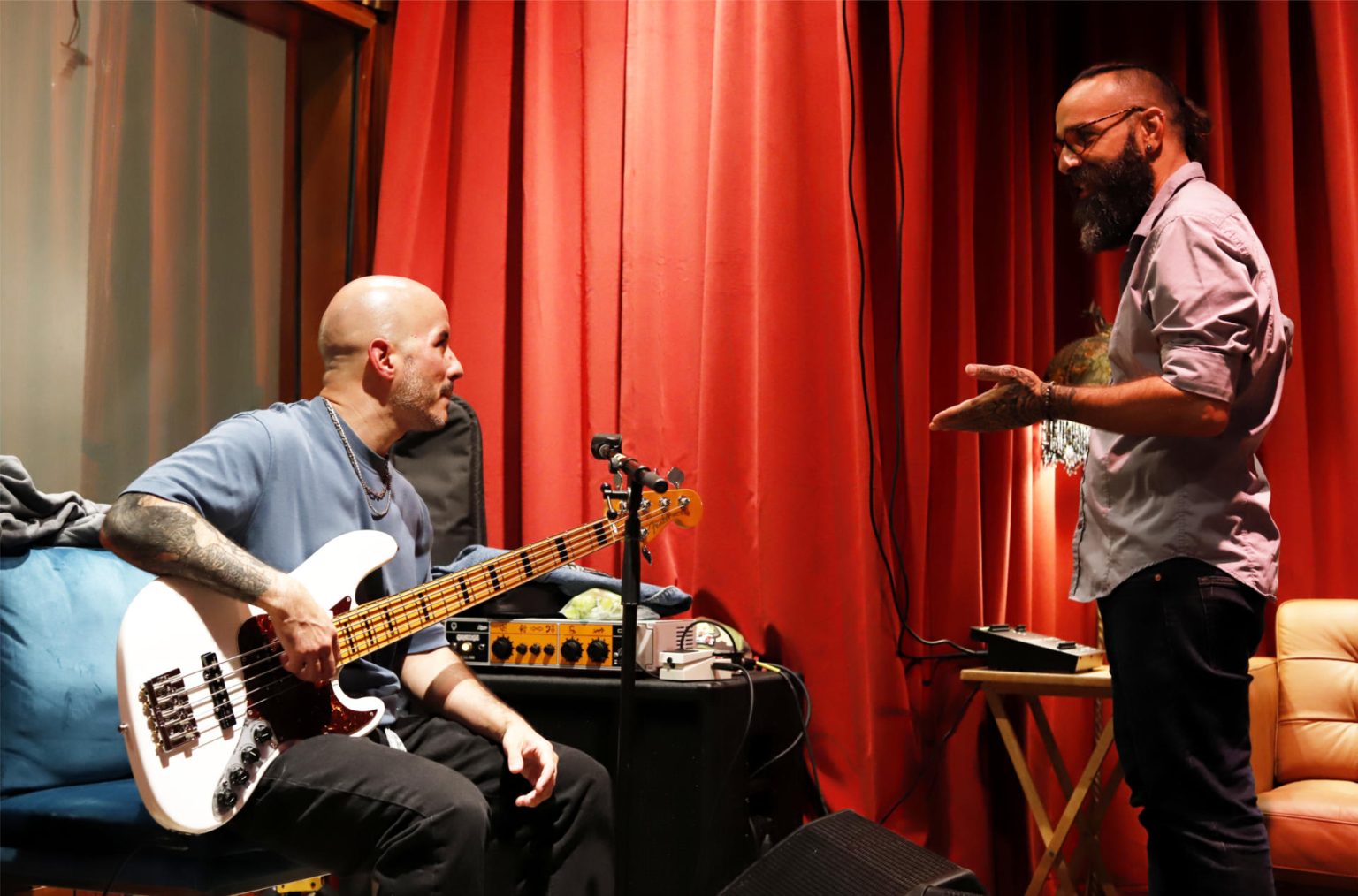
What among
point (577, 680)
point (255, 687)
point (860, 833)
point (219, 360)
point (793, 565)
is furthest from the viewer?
point (219, 360)

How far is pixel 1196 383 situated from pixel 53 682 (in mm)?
1873

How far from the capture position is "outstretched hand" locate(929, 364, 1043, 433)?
2.00 meters

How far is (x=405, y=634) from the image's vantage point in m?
1.95

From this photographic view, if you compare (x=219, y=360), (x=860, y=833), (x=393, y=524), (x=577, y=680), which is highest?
(x=219, y=360)

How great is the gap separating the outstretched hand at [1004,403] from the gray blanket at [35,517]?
5.06 feet

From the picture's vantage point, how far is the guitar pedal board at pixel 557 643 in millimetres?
2512

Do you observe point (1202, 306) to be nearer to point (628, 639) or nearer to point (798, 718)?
point (628, 639)

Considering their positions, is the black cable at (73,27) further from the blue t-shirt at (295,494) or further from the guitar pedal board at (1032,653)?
the guitar pedal board at (1032,653)

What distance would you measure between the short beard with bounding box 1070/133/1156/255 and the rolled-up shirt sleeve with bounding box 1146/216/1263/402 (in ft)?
0.71

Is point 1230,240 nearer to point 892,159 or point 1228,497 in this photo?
point 1228,497

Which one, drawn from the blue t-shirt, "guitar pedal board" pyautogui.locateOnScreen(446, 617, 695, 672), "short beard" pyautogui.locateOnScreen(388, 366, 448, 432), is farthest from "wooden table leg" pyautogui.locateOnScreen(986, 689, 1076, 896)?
"short beard" pyautogui.locateOnScreen(388, 366, 448, 432)

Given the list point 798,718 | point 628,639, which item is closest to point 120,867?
point 628,639

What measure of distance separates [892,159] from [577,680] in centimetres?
155

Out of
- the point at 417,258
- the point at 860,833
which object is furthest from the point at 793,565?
the point at 417,258
